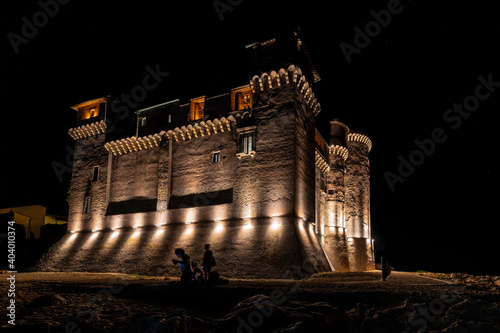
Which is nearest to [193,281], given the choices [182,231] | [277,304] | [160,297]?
[160,297]

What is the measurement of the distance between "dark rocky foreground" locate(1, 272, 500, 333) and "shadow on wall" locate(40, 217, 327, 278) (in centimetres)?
689

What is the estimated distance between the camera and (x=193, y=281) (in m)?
13.7

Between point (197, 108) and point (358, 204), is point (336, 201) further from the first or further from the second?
point (197, 108)

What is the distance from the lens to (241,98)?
25.8 metres

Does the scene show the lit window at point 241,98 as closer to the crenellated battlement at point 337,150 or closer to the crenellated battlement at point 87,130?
the crenellated battlement at point 87,130

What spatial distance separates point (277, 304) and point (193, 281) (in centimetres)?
390

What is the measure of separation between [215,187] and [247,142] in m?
3.75

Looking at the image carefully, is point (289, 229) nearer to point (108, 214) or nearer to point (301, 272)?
point (301, 272)

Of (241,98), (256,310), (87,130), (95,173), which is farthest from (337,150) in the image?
(256,310)

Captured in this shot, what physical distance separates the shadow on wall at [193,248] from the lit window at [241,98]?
789 centimetres

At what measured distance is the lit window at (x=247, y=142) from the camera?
2381 centimetres

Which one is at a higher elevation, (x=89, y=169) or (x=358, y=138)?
(x=358, y=138)

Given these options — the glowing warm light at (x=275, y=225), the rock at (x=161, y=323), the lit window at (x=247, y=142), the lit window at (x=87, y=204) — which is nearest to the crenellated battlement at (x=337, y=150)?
the lit window at (x=247, y=142)

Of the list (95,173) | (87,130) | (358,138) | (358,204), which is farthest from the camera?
(358,138)
